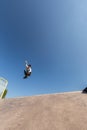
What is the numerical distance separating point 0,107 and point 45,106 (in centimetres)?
263

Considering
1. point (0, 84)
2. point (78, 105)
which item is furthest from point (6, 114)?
point (0, 84)

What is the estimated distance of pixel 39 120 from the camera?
620 cm

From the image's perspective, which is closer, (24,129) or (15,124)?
(24,129)

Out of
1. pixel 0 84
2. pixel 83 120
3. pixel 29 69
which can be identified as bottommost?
pixel 83 120

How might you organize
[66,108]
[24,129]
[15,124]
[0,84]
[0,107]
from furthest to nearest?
[0,84] < [0,107] < [66,108] < [15,124] < [24,129]

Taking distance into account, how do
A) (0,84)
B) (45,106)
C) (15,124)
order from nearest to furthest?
(15,124) → (45,106) → (0,84)

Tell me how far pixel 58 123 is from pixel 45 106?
7.56ft

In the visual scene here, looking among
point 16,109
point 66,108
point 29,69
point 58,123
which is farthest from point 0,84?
point 58,123

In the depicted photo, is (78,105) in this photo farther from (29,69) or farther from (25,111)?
(29,69)

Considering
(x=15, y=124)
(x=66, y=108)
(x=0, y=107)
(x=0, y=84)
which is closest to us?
(x=15, y=124)

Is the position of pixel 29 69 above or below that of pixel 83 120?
above

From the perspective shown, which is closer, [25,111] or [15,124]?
[15,124]

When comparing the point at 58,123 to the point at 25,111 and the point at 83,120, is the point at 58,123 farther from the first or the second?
the point at 25,111

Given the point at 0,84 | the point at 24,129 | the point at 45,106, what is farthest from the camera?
the point at 0,84
